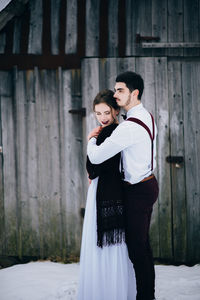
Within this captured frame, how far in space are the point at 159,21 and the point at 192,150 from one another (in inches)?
66.3

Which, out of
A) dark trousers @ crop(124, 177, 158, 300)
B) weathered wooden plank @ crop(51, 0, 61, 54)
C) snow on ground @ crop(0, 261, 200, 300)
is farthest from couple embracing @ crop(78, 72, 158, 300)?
weathered wooden plank @ crop(51, 0, 61, 54)

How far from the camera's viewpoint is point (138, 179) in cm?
254

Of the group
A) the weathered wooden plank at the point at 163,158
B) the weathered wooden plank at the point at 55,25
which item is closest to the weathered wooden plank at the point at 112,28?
the weathered wooden plank at the point at 163,158

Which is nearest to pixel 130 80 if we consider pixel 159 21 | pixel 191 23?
pixel 159 21

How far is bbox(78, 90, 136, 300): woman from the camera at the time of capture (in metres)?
2.52

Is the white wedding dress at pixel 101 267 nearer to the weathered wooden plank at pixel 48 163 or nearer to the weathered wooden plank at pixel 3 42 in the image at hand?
the weathered wooden plank at pixel 48 163

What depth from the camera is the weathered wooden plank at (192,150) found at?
13.2 ft

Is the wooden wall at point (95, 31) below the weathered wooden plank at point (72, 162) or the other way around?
the other way around

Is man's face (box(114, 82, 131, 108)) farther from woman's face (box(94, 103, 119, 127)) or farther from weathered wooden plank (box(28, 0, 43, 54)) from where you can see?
weathered wooden plank (box(28, 0, 43, 54))

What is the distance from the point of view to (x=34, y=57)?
164 inches

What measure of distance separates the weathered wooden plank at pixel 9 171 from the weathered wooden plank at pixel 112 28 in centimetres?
139

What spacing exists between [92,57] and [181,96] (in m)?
1.23

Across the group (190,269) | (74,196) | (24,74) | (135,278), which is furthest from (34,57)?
(190,269)

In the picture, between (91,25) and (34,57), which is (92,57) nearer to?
(91,25)
